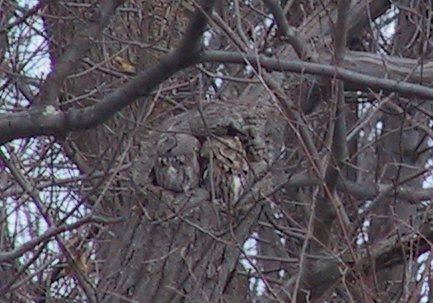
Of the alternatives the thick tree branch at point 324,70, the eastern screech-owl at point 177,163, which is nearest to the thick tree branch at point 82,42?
the thick tree branch at point 324,70

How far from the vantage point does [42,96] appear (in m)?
3.89

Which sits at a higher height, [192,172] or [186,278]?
[192,172]

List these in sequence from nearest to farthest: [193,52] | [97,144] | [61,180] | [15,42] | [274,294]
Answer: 1. [193,52]
2. [274,294]
3. [15,42]
4. [61,180]
5. [97,144]

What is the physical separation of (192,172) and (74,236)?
139 cm

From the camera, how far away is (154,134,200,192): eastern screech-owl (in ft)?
17.5

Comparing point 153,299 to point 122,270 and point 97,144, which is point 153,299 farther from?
point 97,144

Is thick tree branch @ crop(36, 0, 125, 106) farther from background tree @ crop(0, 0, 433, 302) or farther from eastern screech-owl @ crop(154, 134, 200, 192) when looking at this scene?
eastern screech-owl @ crop(154, 134, 200, 192)

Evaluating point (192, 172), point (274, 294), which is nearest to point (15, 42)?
point (192, 172)

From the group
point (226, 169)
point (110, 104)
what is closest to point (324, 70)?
point (110, 104)

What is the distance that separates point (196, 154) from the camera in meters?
5.40

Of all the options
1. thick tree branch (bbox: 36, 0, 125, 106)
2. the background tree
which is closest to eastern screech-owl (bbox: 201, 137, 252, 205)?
the background tree

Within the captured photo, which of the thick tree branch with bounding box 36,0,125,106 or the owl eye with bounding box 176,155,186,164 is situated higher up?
the owl eye with bounding box 176,155,186,164

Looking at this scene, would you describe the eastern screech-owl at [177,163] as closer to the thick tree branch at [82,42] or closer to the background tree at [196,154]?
the background tree at [196,154]

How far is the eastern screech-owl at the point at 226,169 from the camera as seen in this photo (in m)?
5.34
